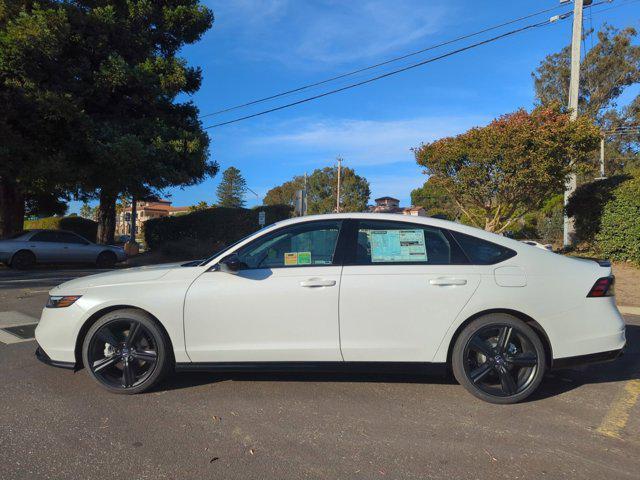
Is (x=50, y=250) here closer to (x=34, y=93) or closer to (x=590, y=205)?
(x=34, y=93)

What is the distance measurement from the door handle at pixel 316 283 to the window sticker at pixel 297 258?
20 centimetres

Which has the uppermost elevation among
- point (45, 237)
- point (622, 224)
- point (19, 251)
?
point (622, 224)

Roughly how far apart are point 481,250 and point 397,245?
2.30 feet

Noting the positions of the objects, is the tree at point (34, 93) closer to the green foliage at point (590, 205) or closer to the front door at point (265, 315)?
the front door at point (265, 315)

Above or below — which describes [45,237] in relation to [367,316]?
above

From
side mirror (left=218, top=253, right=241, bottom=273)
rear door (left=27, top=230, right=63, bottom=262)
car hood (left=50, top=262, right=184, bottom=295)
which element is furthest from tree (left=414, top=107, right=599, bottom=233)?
rear door (left=27, top=230, right=63, bottom=262)

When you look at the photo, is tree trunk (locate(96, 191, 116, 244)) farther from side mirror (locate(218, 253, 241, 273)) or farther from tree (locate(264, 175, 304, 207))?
tree (locate(264, 175, 304, 207))

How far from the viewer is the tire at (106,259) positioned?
16.8m

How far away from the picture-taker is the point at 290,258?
4.20 metres

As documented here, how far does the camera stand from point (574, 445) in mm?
3350

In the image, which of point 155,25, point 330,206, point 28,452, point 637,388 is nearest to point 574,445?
point 637,388

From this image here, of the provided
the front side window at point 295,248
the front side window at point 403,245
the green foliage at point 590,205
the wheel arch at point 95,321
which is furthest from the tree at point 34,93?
the green foliage at point 590,205

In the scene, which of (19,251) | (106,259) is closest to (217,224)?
(106,259)

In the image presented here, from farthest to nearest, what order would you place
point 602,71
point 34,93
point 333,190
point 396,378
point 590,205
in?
point 333,190 → point 602,71 → point 34,93 → point 590,205 → point 396,378
